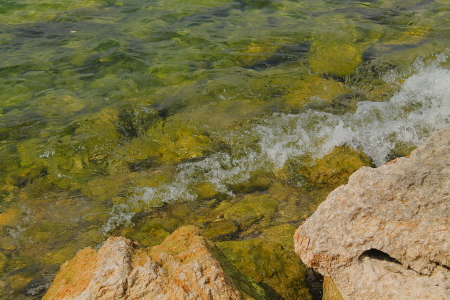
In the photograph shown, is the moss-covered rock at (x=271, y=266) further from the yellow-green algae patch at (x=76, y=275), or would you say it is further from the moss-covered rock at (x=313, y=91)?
the moss-covered rock at (x=313, y=91)

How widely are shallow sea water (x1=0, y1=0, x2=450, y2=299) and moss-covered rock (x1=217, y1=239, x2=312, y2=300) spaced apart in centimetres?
37

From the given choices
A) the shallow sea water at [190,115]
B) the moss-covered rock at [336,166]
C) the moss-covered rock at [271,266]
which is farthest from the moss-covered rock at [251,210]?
the moss-covered rock at [271,266]

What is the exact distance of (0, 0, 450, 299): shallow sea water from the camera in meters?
4.36

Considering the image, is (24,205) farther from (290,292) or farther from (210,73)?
(210,73)

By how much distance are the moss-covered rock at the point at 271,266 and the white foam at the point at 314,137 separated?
1.40 m

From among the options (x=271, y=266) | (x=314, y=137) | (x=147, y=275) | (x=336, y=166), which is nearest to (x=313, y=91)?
(x=314, y=137)

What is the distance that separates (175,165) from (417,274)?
3.28 metres

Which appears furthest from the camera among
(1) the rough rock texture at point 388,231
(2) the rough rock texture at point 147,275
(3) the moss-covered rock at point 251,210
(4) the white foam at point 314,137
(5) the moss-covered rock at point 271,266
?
(4) the white foam at point 314,137

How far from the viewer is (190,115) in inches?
242

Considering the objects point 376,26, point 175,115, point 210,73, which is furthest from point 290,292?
point 376,26

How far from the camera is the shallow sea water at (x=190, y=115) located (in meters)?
4.36

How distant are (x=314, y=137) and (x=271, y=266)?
267 cm

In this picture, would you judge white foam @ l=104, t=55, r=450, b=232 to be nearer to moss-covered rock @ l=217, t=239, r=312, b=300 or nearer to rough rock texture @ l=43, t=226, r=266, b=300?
moss-covered rock @ l=217, t=239, r=312, b=300

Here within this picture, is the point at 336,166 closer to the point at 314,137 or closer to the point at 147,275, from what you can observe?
the point at 314,137
